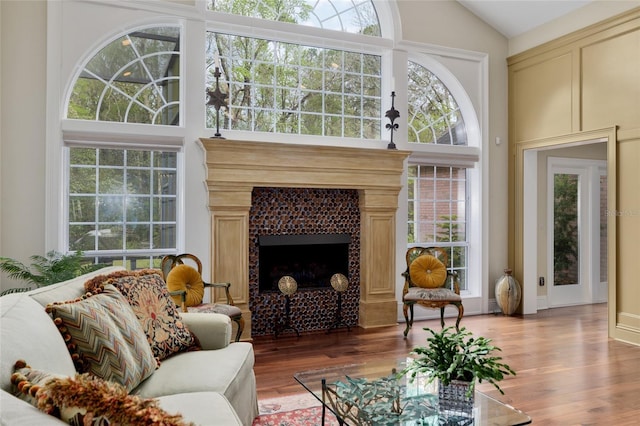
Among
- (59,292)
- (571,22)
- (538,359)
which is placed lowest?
(538,359)

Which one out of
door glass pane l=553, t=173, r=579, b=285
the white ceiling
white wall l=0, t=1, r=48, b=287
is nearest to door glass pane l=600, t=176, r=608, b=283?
door glass pane l=553, t=173, r=579, b=285

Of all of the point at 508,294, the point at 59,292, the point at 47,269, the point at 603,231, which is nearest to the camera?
the point at 59,292

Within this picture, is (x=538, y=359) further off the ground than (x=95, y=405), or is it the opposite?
(x=95, y=405)

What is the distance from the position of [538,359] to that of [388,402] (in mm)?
2522

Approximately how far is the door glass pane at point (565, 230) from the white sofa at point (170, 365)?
17.7 feet

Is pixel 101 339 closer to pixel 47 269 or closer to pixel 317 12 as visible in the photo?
pixel 47 269

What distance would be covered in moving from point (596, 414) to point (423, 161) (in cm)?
338

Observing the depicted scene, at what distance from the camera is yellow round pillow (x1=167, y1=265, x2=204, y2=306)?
406 cm

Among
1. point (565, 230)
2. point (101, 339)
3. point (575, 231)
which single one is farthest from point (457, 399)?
point (575, 231)

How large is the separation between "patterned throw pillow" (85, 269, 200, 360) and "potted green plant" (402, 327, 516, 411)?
126 centimetres

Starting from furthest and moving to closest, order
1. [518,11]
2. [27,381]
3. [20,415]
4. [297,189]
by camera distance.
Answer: [518,11]
[297,189]
[27,381]
[20,415]

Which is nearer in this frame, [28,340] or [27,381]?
[27,381]

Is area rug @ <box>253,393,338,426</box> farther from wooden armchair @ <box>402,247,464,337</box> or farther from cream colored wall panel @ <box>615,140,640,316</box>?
cream colored wall panel @ <box>615,140,640,316</box>

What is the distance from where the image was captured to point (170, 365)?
2395 mm
